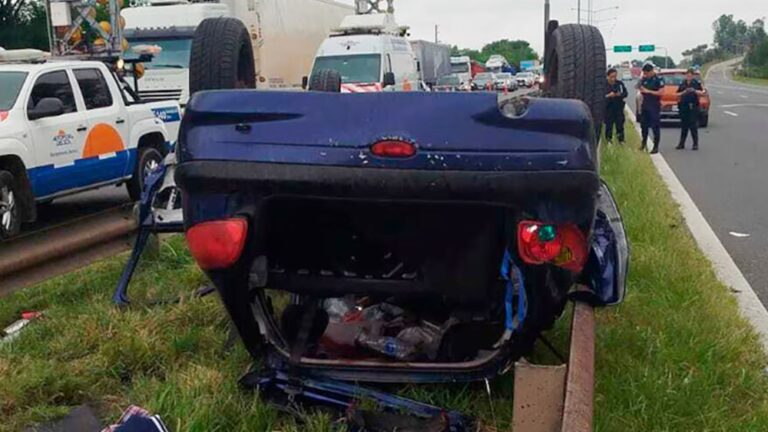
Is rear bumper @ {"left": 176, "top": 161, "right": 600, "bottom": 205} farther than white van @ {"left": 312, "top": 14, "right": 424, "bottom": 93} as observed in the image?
No

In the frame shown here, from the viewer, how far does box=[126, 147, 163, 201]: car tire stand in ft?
37.4

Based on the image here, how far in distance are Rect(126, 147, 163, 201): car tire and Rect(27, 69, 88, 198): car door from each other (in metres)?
1.19

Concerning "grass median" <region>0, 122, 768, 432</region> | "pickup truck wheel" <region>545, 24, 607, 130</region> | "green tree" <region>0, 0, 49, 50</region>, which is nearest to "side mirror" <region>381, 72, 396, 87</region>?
"grass median" <region>0, 122, 768, 432</region>

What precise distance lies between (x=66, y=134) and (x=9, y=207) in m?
1.33

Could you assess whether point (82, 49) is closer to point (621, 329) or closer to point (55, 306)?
point (55, 306)

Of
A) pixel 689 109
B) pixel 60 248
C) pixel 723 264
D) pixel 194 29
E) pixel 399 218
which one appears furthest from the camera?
pixel 689 109

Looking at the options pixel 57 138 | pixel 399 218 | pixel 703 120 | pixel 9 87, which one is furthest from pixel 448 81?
pixel 399 218

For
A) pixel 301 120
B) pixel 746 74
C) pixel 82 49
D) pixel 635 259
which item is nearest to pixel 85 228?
pixel 301 120

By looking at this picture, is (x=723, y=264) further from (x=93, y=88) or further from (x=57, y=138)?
(x=93, y=88)

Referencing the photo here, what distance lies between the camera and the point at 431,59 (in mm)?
37719

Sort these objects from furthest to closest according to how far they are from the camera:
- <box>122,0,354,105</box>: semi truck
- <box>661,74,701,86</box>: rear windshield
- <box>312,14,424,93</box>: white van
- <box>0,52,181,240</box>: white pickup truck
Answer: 1. <box>661,74,701,86</box>: rear windshield
2. <box>312,14,424,93</box>: white van
3. <box>122,0,354,105</box>: semi truck
4. <box>0,52,181,240</box>: white pickup truck

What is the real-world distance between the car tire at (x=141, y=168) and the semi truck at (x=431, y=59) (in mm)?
20643

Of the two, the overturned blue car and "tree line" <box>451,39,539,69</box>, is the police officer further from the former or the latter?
"tree line" <box>451,39,539,69</box>

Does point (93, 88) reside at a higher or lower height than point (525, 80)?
higher
